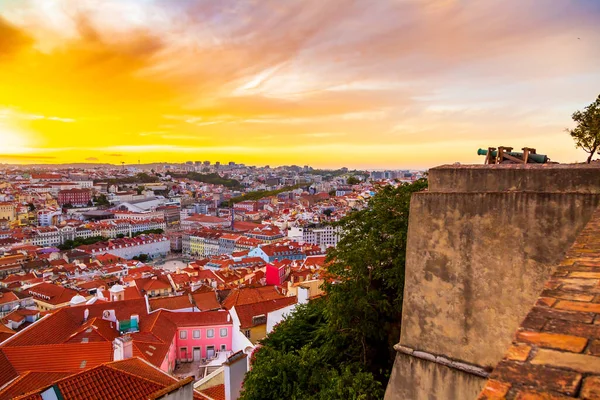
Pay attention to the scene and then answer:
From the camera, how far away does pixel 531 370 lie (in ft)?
4.62

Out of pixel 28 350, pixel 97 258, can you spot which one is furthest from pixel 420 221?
pixel 97 258

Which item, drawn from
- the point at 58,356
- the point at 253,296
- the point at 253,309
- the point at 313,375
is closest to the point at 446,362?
the point at 313,375

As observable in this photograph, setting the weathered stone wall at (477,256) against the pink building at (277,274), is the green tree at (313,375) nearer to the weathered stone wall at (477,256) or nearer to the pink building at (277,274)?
the weathered stone wall at (477,256)

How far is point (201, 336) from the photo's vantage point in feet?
66.8

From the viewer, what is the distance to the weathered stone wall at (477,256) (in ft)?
16.2

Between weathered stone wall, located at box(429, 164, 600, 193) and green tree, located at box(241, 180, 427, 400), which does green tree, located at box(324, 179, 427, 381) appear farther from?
weathered stone wall, located at box(429, 164, 600, 193)

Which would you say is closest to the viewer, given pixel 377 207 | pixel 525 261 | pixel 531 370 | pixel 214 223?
pixel 531 370

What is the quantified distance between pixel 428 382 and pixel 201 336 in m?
16.3

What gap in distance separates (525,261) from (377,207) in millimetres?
5266

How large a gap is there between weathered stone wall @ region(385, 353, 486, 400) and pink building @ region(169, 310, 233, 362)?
15.7 metres

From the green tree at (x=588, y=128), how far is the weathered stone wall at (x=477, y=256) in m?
7.88

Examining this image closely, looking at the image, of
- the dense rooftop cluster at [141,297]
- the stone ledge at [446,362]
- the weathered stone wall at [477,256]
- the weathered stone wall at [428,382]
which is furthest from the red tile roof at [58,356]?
the weathered stone wall at [477,256]

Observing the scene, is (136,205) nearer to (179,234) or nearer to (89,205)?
(89,205)

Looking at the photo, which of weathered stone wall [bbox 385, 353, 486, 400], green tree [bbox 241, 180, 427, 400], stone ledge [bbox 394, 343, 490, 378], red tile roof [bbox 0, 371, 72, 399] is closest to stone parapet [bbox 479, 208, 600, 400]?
stone ledge [bbox 394, 343, 490, 378]
